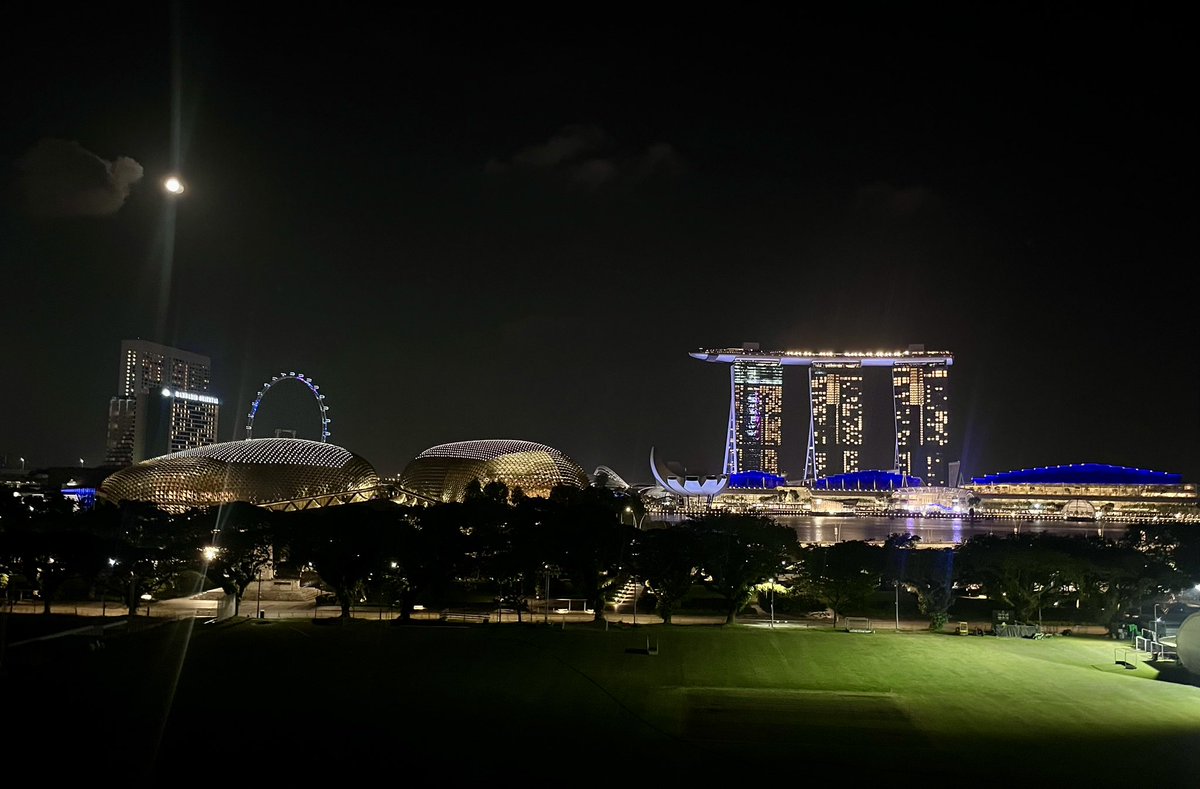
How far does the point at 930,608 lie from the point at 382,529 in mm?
25886

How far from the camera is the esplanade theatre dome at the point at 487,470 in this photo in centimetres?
8788

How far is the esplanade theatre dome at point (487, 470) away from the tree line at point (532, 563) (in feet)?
127

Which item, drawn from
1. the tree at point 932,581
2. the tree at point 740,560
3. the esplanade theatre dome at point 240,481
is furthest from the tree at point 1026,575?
the esplanade theatre dome at point 240,481

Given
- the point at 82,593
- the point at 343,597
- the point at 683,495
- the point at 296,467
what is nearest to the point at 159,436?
the point at 683,495

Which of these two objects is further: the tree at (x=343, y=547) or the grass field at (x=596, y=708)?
the tree at (x=343, y=547)

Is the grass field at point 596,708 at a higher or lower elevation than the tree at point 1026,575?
lower

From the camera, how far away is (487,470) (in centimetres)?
8931

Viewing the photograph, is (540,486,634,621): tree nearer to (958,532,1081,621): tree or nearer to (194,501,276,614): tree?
(194,501,276,614): tree

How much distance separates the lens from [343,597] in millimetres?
40281

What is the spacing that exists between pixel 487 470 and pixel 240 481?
23057 millimetres

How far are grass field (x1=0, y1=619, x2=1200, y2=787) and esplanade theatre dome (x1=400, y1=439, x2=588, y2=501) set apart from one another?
5209cm

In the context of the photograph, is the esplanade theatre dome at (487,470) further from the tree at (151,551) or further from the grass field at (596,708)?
the grass field at (596,708)

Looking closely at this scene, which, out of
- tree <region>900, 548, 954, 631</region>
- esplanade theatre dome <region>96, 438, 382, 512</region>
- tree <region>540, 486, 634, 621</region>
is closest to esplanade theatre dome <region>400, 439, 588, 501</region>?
esplanade theatre dome <region>96, 438, 382, 512</region>

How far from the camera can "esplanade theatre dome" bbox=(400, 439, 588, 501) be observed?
87.9 metres
